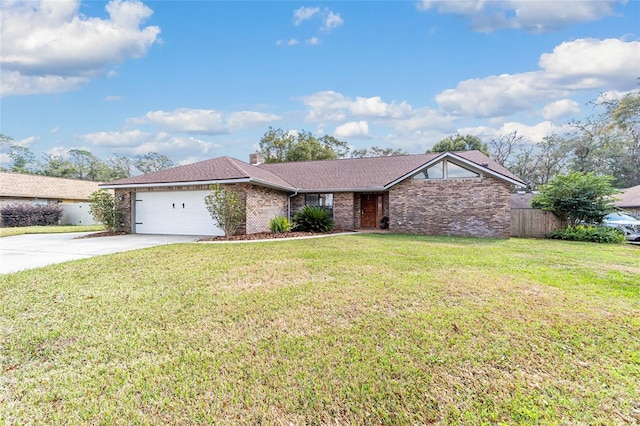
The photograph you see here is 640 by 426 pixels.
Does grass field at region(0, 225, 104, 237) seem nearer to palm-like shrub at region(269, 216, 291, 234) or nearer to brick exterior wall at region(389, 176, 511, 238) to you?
palm-like shrub at region(269, 216, 291, 234)

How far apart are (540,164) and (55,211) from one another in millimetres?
50476

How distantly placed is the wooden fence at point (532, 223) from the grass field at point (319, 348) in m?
9.24

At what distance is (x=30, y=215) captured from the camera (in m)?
20.7

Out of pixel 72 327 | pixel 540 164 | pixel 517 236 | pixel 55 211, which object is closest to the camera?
pixel 72 327

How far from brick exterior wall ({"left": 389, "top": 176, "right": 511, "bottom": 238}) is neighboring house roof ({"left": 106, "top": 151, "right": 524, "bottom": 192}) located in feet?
2.50

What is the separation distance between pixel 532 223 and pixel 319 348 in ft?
51.5

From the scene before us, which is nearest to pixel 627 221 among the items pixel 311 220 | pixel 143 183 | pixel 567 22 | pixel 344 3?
pixel 567 22

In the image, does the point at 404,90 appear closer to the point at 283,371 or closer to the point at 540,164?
the point at 283,371

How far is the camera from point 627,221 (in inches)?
607

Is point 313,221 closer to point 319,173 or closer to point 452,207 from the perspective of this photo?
point 319,173

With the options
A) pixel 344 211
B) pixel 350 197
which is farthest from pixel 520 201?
pixel 344 211

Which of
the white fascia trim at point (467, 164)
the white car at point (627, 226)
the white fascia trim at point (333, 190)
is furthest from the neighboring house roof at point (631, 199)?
the white fascia trim at point (333, 190)

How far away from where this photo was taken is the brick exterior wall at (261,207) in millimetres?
13602

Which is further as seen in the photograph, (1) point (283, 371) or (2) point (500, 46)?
(2) point (500, 46)
